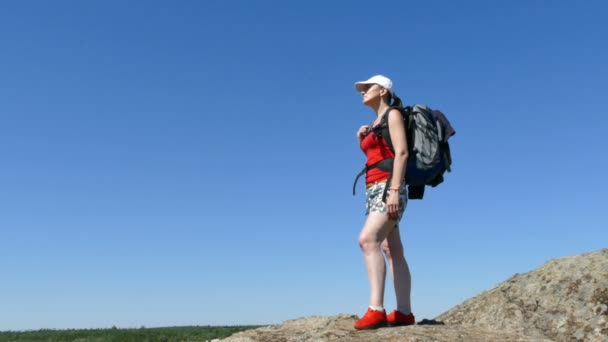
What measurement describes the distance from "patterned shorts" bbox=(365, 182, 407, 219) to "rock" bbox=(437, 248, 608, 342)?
2.27 m

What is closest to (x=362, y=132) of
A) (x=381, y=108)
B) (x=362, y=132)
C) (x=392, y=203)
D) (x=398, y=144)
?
(x=362, y=132)

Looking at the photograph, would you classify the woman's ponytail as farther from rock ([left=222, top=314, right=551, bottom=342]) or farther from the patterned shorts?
rock ([left=222, top=314, right=551, bottom=342])

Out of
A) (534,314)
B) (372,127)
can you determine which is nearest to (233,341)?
(372,127)

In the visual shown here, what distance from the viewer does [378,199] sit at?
701 cm

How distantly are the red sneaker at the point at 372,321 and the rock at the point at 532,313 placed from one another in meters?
0.12

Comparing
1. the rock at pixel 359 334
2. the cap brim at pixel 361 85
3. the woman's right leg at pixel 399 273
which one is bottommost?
the rock at pixel 359 334

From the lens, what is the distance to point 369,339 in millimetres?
6520

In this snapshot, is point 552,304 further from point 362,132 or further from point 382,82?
point 382,82

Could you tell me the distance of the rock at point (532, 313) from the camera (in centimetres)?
743

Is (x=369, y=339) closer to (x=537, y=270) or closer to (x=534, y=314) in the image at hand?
(x=534, y=314)

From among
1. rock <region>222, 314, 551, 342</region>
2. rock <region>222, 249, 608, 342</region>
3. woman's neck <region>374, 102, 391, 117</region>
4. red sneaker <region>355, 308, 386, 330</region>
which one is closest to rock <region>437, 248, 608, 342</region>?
rock <region>222, 249, 608, 342</region>

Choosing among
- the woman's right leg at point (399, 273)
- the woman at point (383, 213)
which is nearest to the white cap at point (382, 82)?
the woman at point (383, 213)

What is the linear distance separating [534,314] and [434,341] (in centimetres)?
275

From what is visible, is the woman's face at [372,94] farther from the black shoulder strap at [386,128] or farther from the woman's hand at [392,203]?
the woman's hand at [392,203]
